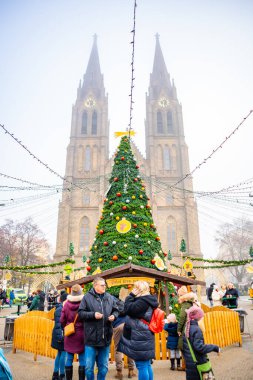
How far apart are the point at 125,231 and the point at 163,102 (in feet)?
127

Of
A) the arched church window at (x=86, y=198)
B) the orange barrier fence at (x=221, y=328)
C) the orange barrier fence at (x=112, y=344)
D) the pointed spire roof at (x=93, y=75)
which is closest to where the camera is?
the orange barrier fence at (x=112, y=344)

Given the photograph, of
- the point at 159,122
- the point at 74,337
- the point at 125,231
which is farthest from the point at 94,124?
the point at 74,337

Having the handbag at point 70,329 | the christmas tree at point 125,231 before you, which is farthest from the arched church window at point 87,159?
the handbag at point 70,329

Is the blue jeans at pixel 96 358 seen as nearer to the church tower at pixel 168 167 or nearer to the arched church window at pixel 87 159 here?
the church tower at pixel 168 167

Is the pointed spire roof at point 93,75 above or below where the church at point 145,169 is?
above

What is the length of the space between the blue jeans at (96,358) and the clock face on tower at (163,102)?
138ft

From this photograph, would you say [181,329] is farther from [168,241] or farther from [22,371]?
[168,241]

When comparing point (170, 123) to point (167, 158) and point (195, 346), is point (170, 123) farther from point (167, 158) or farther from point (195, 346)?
point (195, 346)

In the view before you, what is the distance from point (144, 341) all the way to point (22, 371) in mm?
3275

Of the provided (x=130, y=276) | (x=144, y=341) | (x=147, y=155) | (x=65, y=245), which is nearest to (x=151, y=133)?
(x=147, y=155)

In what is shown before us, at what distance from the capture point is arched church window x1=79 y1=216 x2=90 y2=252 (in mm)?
32781

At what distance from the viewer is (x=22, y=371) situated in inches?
198

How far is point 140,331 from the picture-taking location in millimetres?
3250

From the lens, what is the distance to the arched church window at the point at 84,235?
1291 inches
